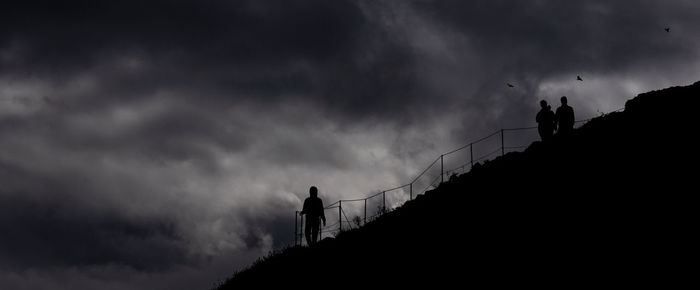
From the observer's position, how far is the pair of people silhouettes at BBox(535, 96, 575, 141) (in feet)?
65.8

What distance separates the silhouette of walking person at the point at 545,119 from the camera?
65.7 feet

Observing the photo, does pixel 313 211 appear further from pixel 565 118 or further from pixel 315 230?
pixel 565 118

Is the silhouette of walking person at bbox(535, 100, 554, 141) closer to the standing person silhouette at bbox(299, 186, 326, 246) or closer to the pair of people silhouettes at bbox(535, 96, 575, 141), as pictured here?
the pair of people silhouettes at bbox(535, 96, 575, 141)

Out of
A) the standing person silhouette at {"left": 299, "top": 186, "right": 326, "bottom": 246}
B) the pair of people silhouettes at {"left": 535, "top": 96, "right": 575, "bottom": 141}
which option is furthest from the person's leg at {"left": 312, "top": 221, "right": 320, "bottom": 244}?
the pair of people silhouettes at {"left": 535, "top": 96, "right": 575, "bottom": 141}

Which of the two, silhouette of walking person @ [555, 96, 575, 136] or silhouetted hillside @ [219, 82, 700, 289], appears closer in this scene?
silhouetted hillside @ [219, 82, 700, 289]

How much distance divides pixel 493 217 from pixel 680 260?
5.68 m

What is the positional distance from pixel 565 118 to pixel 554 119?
0.33 m

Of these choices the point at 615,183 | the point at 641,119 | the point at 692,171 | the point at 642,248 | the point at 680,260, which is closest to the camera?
the point at 680,260

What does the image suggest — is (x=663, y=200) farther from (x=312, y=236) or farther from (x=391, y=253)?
(x=312, y=236)

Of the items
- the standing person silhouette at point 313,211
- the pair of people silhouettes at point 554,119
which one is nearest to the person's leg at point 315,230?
the standing person silhouette at point 313,211

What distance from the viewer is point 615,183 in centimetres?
1452

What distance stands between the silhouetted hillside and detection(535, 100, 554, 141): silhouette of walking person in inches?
19.9

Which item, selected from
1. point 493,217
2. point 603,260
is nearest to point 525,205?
point 493,217

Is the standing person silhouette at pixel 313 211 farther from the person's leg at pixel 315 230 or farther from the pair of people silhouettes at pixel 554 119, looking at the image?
the pair of people silhouettes at pixel 554 119
